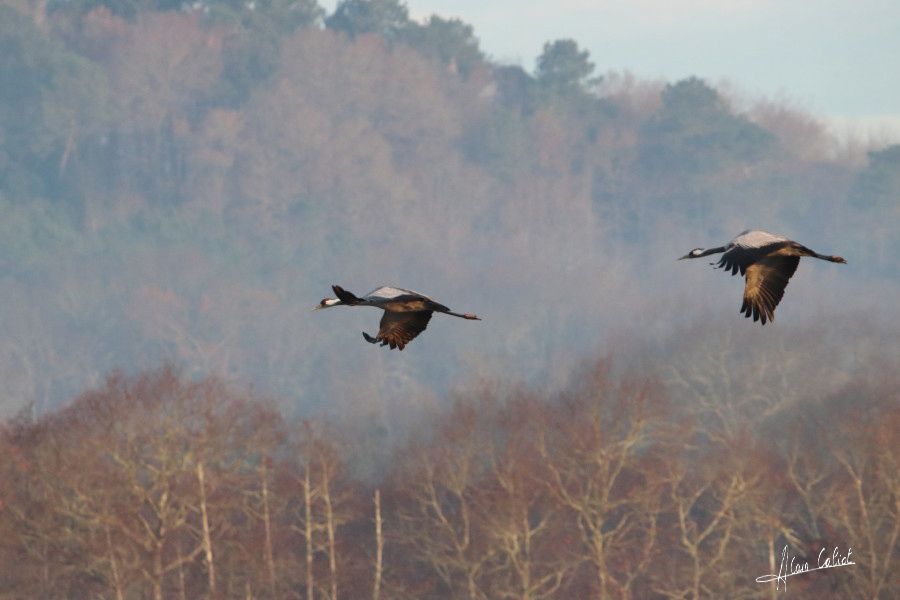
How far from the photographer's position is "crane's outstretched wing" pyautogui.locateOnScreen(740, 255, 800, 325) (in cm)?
1947

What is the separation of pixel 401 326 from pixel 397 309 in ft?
2.34

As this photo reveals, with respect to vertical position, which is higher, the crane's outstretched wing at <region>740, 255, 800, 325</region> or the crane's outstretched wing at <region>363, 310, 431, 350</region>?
the crane's outstretched wing at <region>740, 255, 800, 325</region>

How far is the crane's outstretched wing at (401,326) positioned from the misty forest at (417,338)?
833 inches

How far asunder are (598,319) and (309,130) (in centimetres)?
4018

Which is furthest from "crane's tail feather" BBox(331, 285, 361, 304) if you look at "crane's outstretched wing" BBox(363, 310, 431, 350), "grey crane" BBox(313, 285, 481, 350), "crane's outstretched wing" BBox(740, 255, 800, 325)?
"crane's outstretched wing" BBox(740, 255, 800, 325)

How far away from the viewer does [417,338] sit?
109625 millimetres

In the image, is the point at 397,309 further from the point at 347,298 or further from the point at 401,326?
the point at 347,298

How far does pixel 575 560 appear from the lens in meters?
43.6

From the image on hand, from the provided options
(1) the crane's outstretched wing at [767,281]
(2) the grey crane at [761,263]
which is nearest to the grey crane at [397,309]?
(2) the grey crane at [761,263]

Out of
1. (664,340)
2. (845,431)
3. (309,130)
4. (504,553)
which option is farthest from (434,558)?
(309,130)

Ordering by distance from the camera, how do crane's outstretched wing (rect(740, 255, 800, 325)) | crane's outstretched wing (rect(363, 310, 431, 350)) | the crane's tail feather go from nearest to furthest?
the crane's tail feather
crane's outstretched wing (rect(740, 255, 800, 325))
crane's outstretched wing (rect(363, 310, 431, 350))

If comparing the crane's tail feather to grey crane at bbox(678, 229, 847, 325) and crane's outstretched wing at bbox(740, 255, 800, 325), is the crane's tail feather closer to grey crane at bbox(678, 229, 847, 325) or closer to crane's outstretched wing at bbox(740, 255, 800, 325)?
grey crane at bbox(678, 229, 847, 325)
